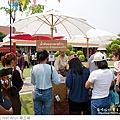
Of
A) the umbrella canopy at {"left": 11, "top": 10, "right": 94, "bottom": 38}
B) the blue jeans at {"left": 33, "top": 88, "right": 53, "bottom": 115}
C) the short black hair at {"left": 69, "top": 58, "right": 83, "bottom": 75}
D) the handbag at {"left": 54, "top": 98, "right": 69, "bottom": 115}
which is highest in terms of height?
Answer: the umbrella canopy at {"left": 11, "top": 10, "right": 94, "bottom": 38}

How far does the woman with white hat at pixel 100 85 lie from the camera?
2768 millimetres

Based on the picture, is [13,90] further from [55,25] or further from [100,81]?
[55,25]

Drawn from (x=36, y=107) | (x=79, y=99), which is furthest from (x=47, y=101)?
(x=79, y=99)

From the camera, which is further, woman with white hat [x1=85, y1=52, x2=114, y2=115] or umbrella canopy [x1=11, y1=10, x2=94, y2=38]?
umbrella canopy [x1=11, y1=10, x2=94, y2=38]

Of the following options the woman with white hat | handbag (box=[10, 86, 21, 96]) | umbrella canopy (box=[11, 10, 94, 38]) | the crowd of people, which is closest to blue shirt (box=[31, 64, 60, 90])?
the crowd of people

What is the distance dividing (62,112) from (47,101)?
1.91 feet

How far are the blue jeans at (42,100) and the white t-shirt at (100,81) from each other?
0.71 m

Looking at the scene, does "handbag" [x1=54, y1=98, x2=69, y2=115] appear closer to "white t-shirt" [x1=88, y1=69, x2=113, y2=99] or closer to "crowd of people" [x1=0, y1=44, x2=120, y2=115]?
"crowd of people" [x1=0, y1=44, x2=120, y2=115]

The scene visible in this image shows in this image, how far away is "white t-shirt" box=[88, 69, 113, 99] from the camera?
2764mm

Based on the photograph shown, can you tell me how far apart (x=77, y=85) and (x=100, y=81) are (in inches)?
15.5

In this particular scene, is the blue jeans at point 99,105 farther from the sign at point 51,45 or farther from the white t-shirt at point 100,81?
the sign at point 51,45

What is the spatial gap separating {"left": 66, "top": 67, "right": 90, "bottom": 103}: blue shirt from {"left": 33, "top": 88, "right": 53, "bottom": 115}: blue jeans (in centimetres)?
A: 34

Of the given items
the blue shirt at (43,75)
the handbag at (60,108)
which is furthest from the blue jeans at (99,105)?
the handbag at (60,108)

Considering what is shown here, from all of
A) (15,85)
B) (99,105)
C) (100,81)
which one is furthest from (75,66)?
(15,85)
